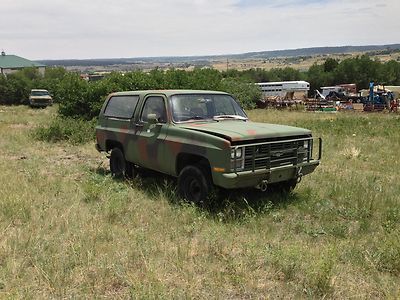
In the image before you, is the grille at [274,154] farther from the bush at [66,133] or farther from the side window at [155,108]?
the bush at [66,133]

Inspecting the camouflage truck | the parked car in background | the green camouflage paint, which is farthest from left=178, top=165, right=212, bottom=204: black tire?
the parked car in background

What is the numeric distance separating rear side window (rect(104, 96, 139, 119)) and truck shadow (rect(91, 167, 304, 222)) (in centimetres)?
135

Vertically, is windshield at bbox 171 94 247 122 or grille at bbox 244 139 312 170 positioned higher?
windshield at bbox 171 94 247 122

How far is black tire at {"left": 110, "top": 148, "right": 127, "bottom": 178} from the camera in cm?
836

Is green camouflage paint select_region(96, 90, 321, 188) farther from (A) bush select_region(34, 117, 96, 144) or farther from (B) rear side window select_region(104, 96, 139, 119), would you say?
(A) bush select_region(34, 117, 96, 144)

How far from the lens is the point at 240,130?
19.5 ft

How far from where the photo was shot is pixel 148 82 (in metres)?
19.0

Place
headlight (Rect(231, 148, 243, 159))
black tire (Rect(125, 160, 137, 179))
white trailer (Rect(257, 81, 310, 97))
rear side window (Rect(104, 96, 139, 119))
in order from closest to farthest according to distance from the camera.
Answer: headlight (Rect(231, 148, 243, 159)) < rear side window (Rect(104, 96, 139, 119)) < black tire (Rect(125, 160, 137, 179)) < white trailer (Rect(257, 81, 310, 97))

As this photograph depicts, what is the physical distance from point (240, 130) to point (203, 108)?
1.37 metres

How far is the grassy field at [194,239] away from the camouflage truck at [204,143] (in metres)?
0.47

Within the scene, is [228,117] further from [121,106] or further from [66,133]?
[66,133]

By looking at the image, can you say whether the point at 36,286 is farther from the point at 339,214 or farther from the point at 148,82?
the point at 148,82

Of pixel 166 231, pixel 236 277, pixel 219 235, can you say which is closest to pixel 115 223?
pixel 166 231

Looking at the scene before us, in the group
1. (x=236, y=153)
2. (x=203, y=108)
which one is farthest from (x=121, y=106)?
(x=236, y=153)
